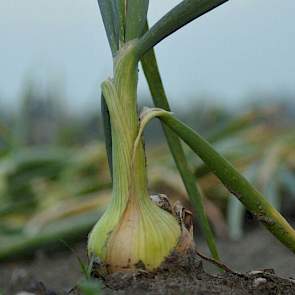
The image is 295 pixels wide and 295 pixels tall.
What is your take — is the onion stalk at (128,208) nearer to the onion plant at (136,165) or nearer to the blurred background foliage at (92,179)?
the onion plant at (136,165)

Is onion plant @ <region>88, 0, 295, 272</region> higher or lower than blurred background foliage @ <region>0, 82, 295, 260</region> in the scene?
higher

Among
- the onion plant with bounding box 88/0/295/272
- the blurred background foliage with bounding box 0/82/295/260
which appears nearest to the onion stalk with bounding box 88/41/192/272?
the onion plant with bounding box 88/0/295/272

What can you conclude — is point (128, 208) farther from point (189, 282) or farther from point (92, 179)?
point (92, 179)

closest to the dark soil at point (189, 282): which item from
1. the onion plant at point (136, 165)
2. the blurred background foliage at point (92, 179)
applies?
the onion plant at point (136, 165)

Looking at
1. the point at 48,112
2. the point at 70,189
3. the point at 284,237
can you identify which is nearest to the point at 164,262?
the point at 284,237

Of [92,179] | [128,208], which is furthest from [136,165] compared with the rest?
[92,179]

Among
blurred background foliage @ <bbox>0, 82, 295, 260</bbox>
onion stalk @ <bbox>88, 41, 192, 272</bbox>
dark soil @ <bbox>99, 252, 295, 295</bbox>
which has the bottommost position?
blurred background foliage @ <bbox>0, 82, 295, 260</bbox>

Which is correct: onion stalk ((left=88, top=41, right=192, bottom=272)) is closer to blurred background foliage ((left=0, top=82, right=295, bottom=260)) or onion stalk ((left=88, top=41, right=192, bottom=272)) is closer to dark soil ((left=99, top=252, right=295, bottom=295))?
dark soil ((left=99, top=252, right=295, bottom=295))
